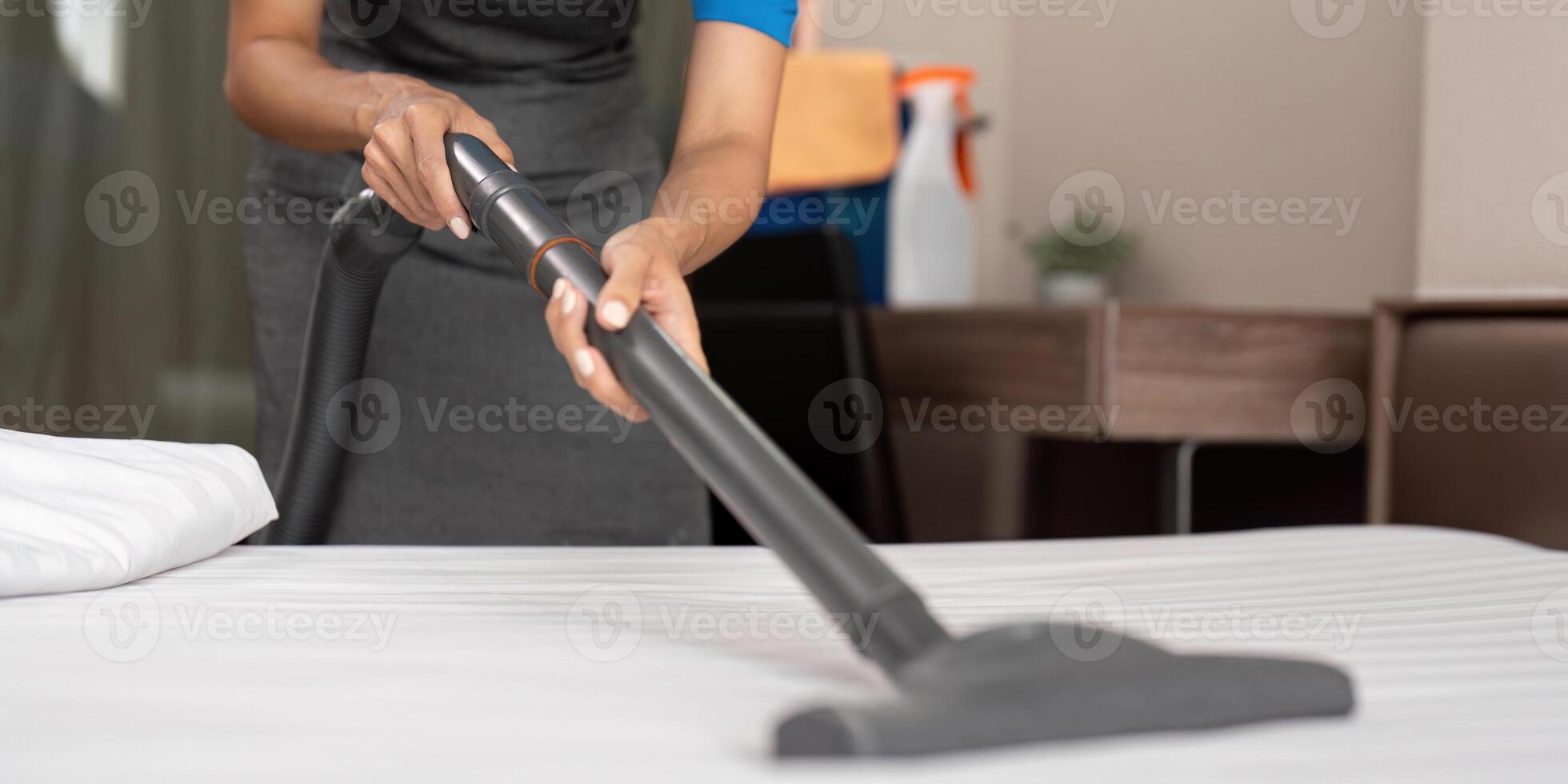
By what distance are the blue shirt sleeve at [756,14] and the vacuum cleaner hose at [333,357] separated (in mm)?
323

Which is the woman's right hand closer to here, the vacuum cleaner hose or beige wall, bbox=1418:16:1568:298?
the vacuum cleaner hose

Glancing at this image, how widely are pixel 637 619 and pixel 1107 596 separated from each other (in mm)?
343

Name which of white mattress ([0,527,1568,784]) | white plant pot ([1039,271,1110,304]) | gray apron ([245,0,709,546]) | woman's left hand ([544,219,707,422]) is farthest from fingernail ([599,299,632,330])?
white plant pot ([1039,271,1110,304])

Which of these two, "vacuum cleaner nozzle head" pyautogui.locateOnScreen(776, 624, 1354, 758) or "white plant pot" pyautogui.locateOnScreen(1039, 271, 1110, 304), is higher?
"vacuum cleaner nozzle head" pyautogui.locateOnScreen(776, 624, 1354, 758)

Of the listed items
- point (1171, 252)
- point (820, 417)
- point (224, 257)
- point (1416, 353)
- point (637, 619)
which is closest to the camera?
point (637, 619)

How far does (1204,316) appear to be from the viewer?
1.79m

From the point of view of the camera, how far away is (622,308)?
70cm

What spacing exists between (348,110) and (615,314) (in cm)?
41

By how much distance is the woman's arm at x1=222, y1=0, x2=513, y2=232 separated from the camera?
2.88ft

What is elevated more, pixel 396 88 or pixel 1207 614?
pixel 396 88

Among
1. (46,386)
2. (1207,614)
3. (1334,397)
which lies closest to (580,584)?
(1207,614)

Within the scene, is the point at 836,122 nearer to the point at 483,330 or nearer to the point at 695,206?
the point at 483,330

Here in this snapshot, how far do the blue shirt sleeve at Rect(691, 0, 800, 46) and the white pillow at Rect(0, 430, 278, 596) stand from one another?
55cm

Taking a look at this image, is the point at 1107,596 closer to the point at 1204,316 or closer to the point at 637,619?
the point at 637,619
